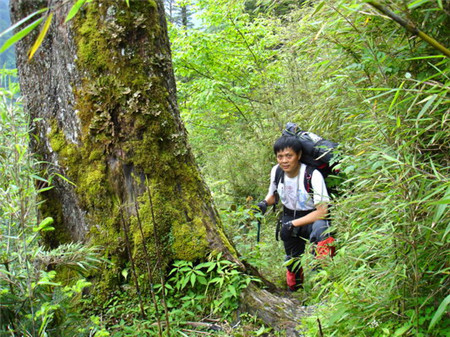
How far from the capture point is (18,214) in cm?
189

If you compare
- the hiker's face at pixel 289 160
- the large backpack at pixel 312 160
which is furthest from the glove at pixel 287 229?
→ the hiker's face at pixel 289 160

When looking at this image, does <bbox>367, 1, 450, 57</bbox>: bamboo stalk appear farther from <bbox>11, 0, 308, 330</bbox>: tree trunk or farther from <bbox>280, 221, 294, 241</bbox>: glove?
<bbox>280, 221, 294, 241</bbox>: glove

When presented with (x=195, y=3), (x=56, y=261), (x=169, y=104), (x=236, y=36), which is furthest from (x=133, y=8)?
(x=195, y=3)

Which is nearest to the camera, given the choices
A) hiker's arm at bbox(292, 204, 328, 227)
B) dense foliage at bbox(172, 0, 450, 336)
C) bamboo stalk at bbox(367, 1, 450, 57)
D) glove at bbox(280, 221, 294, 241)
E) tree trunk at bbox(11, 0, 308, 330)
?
bamboo stalk at bbox(367, 1, 450, 57)

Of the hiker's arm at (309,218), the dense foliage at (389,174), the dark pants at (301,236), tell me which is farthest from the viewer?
the hiker's arm at (309,218)

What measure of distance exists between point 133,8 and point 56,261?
2.28 metres

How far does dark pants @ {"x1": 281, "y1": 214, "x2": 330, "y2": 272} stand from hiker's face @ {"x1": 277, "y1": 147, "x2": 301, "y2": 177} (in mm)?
651

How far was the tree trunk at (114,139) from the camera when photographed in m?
3.01

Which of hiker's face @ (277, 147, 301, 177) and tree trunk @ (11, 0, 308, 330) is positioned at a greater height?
tree trunk @ (11, 0, 308, 330)

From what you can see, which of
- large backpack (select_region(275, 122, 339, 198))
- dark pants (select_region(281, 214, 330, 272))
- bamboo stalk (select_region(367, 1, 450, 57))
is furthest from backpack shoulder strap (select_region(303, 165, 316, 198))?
bamboo stalk (select_region(367, 1, 450, 57))

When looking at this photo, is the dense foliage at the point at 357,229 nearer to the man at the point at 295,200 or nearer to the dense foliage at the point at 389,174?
the dense foliage at the point at 389,174

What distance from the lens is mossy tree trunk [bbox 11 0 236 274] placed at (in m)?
3.02

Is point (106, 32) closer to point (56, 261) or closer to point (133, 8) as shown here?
point (133, 8)

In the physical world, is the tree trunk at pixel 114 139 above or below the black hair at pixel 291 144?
above
